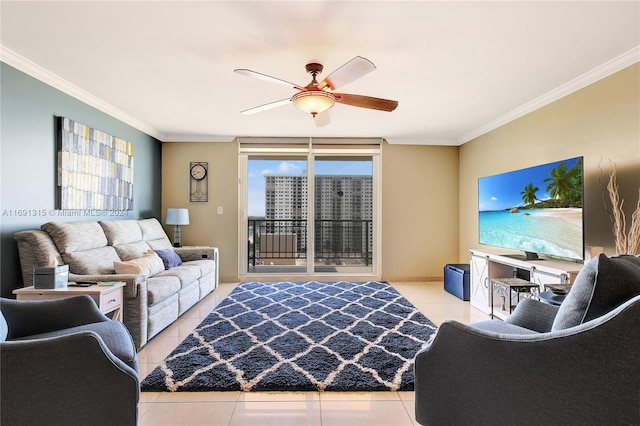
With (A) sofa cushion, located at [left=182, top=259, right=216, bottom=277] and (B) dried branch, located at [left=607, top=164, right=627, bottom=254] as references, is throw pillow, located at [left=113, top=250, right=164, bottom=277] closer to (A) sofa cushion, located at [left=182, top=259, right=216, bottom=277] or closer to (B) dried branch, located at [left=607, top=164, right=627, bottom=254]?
(A) sofa cushion, located at [left=182, top=259, right=216, bottom=277]

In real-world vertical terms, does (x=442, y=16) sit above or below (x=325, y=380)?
above

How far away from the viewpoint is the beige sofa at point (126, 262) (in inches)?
103

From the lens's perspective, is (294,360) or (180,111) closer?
(294,360)

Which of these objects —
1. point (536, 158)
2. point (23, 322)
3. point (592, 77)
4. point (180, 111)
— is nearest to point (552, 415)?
point (23, 322)

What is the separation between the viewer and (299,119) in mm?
4227

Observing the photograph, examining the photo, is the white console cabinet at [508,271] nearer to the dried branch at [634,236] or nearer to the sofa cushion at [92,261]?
the dried branch at [634,236]

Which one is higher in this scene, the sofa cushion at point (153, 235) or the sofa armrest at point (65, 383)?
the sofa cushion at point (153, 235)

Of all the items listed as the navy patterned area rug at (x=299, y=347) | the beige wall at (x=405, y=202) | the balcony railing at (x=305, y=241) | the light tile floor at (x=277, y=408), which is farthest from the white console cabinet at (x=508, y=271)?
the balcony railing at (x=305, y=241)

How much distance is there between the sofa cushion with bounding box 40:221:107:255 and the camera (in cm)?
279

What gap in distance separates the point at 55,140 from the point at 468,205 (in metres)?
5.34

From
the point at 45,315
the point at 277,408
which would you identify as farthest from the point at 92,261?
the point at 277,408

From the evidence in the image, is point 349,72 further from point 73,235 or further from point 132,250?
point 132,250

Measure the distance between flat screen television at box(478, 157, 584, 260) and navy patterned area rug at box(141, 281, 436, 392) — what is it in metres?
1.35

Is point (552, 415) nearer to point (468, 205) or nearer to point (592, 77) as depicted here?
point (592, 77)
